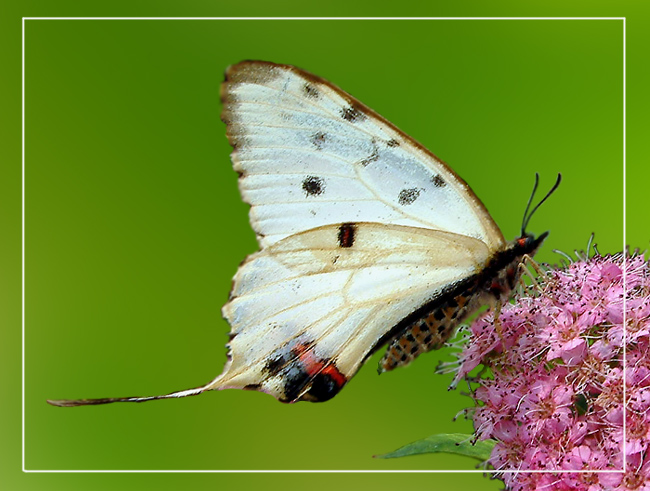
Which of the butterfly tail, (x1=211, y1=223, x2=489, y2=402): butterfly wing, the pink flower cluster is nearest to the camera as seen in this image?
the pink flower cluster

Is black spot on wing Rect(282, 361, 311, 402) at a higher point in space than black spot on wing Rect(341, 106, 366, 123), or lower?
lower

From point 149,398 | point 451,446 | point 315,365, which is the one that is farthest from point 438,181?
point 149,398

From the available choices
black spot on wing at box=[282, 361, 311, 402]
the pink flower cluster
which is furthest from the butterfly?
the pink flower cluster

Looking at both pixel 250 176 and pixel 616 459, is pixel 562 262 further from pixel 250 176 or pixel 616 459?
pixel 250 176

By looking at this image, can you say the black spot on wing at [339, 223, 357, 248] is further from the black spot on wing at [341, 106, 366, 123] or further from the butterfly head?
the butterfly head

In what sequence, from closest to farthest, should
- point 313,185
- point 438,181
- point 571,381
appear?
point 571,381 → point 438,181 → point 313,185

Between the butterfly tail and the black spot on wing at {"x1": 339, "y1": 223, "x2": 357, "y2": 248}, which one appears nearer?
the butterfly tail

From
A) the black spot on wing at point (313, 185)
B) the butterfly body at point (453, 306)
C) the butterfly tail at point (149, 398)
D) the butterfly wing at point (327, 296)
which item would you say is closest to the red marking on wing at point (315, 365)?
the butterfly wing at point (327, 296)

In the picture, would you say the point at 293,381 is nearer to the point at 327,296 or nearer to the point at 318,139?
the point at 327,296
